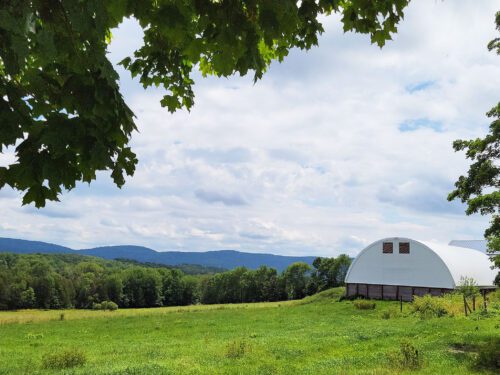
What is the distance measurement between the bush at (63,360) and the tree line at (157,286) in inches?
3110

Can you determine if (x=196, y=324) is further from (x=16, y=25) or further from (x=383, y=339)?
(x=16, y=25)

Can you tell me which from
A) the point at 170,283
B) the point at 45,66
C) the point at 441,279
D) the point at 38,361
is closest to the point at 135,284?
the point at 170,283

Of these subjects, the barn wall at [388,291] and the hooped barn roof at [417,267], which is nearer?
the barn wall at [388,291]

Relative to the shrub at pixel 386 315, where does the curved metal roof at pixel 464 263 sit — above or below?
above

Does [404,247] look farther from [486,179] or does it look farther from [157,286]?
[157,286]

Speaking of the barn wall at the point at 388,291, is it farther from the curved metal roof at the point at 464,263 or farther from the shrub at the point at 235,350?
the shrub at the point at 235,350

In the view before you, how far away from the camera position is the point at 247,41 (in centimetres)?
390

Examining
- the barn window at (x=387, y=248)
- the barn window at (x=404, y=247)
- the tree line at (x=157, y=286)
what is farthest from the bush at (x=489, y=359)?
the tree line at (x=157, y=286)

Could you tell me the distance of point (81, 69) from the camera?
346 centimetres

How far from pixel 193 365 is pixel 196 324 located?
58.7ft

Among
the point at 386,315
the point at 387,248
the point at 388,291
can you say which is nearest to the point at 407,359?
the point at 386,315

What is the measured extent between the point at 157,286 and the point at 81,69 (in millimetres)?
112941

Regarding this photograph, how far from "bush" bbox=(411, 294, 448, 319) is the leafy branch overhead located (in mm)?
28510

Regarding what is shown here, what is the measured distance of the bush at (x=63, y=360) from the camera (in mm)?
14711
